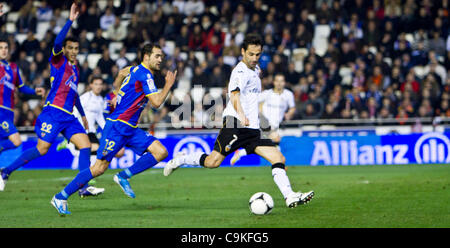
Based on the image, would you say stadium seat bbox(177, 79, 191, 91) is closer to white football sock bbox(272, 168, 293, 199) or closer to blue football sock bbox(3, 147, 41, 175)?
blue football sock bbox(3, 147, 41, 175)

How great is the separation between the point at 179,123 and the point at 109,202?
1020 centimetres

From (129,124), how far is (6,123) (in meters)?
4.63

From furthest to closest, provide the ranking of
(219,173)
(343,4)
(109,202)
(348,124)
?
(343,4), (348,124), (219,173), (109,202)

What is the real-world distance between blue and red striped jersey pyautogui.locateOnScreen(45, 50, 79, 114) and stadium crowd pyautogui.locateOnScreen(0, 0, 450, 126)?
1006cm

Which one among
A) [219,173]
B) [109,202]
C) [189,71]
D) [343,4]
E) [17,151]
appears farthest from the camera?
[343,4]

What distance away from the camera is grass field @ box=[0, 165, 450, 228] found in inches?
346

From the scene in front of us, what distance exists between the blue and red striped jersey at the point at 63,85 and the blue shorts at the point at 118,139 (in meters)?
1.61

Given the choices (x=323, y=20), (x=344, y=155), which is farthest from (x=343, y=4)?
(x=344, y=155)

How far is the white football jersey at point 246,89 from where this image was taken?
32.6 feet

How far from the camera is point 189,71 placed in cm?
2347

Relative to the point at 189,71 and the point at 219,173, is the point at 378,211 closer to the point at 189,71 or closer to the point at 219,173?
the point at 219,173

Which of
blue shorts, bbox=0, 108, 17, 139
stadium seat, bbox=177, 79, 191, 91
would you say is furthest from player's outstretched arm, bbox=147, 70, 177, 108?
stadium seat, bbox=177, 79, 191, 91

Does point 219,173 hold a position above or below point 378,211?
above

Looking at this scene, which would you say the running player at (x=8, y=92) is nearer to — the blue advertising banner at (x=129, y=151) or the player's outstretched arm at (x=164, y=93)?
the player's outstretched arm at (x=164, y=93)
